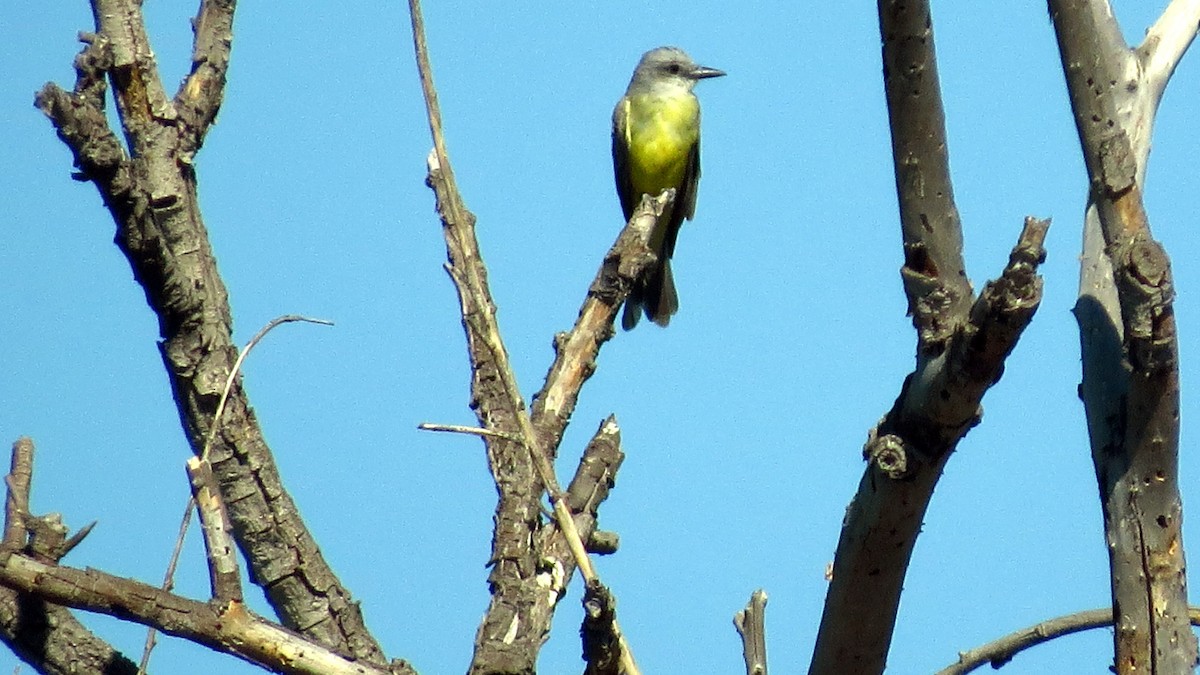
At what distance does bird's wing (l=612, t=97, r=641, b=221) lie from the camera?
11562 mm

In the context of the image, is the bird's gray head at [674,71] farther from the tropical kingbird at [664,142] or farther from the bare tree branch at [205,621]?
the bare tree branch at [205,621]

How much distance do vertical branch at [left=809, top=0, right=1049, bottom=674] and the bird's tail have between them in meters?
7.04

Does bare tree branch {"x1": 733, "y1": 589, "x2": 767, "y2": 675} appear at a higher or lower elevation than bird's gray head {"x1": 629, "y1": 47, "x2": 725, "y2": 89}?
lower

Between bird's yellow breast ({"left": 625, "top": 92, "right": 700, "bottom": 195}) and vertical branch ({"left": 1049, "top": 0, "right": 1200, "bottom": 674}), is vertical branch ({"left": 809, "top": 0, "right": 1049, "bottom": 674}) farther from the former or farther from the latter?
bird's yellow breast ({"left": 625, "top": 92, "right": 700, "bottom": 195})

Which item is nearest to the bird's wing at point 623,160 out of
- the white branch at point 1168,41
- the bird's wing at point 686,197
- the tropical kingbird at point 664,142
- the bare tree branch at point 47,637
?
the tropical kingbird at point 664,142

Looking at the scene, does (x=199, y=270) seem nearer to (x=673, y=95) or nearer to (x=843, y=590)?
(x=843, y=590)

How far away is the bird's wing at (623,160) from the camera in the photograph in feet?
37.9

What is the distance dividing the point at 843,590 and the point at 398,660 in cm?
106

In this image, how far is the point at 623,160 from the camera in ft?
38.1

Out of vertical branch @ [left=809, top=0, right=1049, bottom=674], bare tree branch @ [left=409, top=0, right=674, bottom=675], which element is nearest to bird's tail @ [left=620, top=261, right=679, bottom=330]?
bare tree branch @ [left=409, top=0, right=674, bottom=675]

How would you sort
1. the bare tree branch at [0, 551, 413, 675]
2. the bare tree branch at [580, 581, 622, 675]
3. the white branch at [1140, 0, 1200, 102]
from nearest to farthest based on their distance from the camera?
1. the bare tree branch at [580, 581, 622, 675]
2. the bare tree branch at [0, 551, 413, 675]
3. the white branch at [1140, 0, 1200, 102]

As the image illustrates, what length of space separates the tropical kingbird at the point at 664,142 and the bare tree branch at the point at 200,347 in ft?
21.3

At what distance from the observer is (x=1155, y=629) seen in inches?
126

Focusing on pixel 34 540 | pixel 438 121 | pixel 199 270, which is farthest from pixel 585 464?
pixel 438 121
